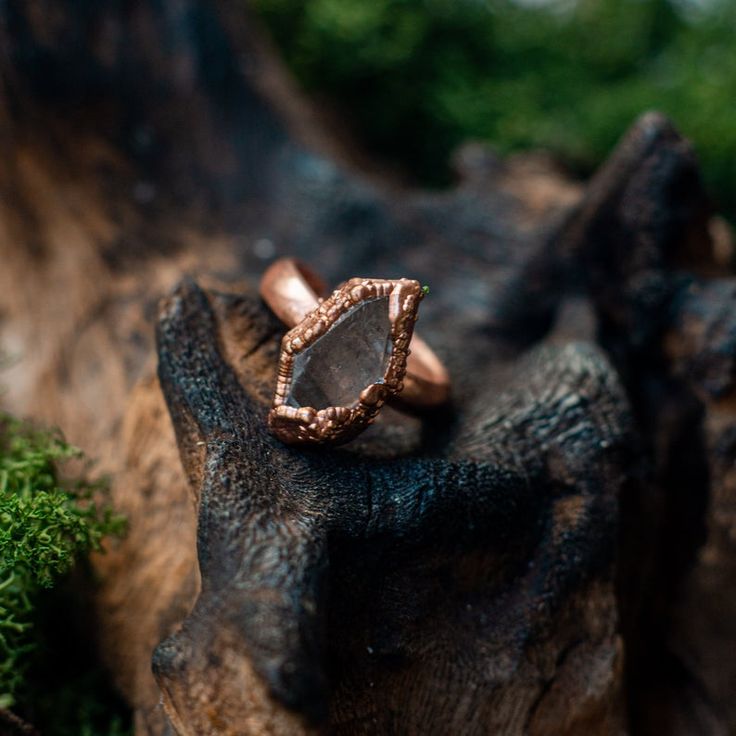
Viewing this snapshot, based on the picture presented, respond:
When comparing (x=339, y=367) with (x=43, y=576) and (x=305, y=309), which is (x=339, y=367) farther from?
(x=43, y=576)

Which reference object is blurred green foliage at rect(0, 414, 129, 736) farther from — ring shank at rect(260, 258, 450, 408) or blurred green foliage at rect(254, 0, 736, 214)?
blurred green foliage at rect(254, 0, 736, 214)

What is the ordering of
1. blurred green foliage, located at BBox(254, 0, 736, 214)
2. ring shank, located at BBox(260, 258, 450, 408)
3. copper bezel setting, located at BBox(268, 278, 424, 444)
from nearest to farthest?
copper bezel setting, located at BBox(268, 278, 424, 444)
ring shank, located at BBox(260, 258, 450, 408)
blurred green foliage, located at BBox(254, 0, 736, 214)

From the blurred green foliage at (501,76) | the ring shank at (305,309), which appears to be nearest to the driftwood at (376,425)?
the ring shank at (305,309)

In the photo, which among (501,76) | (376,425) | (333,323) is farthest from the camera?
(501,76)

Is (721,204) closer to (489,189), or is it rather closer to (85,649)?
(489,189)

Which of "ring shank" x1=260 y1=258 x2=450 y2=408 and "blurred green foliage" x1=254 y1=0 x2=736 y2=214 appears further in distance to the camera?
"blurred green foliage" x1=254 y1=0 x2=736 y2=214

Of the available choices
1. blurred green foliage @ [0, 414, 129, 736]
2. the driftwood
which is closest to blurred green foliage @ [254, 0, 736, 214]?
the driftwood

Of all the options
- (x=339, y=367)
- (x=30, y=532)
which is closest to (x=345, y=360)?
(x=339, y=367)
